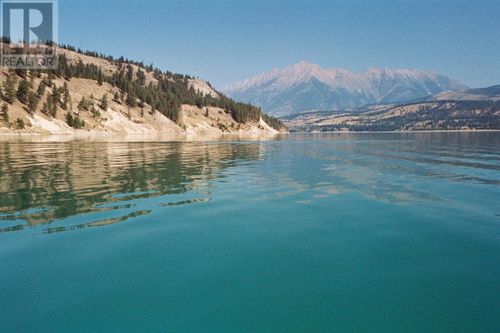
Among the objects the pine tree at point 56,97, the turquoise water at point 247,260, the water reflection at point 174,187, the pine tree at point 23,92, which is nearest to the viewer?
the turquoise water at point 247,260

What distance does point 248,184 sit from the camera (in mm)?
29844

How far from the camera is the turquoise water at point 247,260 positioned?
908 centimetres

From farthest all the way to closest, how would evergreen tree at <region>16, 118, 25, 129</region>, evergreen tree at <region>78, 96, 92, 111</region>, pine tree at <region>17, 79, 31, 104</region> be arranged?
evergreen tree at <region>78, 96, 92, 111</region> → pine tree at <region>17, 79, 31, 104</region> → evergreen tree at <region>16, 118, 25, 129</region>

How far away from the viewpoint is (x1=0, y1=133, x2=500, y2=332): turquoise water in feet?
29.8

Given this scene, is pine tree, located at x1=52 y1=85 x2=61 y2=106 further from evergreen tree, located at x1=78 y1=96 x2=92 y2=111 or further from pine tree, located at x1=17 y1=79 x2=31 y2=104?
pine tree, located at x1=17 y1=79 x2=31 y2=104

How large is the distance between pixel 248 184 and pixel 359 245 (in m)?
16.1

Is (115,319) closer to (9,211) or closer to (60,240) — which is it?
(60,240)

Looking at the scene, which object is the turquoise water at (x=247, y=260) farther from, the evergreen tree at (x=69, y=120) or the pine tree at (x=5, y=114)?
the evergreen tree at (x=69, y=120)

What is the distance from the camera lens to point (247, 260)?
12.8m

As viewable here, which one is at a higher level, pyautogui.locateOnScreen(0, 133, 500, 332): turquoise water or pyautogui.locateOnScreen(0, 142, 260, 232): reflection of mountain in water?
pyautogui.locateOnScreen(0, 142, 260, 232): reflection of mountain in water

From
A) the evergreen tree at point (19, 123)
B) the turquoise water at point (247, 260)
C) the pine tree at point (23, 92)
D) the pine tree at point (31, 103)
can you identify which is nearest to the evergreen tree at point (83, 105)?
the pine tree at point (23, 92)

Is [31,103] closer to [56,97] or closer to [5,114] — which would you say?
[5,114]

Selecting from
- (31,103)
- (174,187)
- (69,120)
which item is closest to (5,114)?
(31,103)

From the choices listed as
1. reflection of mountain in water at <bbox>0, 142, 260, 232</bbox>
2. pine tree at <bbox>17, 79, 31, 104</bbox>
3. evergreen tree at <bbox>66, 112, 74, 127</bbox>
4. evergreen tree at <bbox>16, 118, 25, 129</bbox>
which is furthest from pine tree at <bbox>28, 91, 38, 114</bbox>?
reflection of mountain in water at <bbox>0, 142, 260, 232</bbox>
